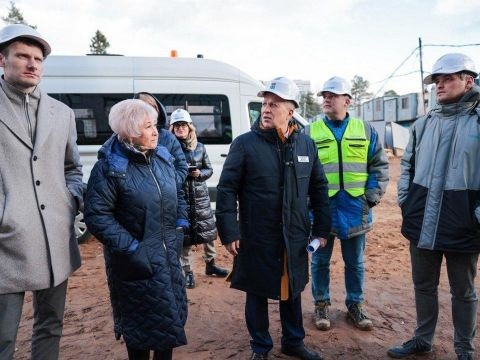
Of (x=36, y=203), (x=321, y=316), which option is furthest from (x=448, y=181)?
(x=36, y=203)

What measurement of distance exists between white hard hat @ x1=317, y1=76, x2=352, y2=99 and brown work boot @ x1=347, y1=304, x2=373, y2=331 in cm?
192

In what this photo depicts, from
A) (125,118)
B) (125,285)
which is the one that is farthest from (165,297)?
(125,118)

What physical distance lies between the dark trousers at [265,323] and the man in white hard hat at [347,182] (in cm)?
53

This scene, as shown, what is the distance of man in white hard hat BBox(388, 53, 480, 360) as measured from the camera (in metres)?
2.60

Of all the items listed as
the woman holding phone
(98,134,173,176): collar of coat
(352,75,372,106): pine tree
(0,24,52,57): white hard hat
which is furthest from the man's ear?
(352,75,372,106): pine tree

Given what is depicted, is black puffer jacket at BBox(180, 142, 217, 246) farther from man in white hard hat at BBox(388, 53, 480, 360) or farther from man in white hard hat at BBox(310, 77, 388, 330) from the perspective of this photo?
man in white hard hat at BBox(388, 53, 480, 360)

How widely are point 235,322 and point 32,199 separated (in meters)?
2.24

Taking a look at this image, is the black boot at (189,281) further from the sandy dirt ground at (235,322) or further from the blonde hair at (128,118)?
the blonde hair at (128,118)

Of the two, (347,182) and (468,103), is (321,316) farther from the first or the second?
(468,103)

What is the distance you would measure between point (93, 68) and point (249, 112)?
2594 millimetres

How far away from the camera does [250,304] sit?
290 centimetres

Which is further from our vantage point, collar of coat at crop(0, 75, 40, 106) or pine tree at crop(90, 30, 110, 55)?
pine tree at crop(90, 30, 110, 55)

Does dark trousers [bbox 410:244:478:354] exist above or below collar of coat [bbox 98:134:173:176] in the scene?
below

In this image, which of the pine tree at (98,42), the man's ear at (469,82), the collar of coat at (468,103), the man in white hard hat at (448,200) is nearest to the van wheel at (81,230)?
the man in white hard hat at (448,200)
